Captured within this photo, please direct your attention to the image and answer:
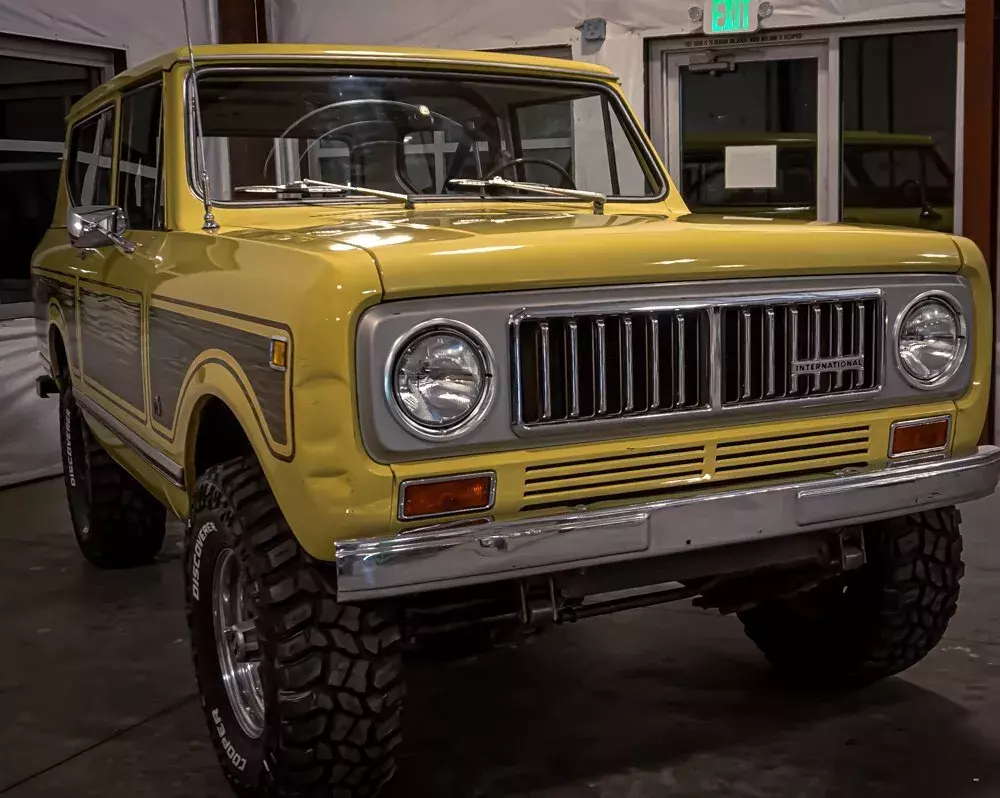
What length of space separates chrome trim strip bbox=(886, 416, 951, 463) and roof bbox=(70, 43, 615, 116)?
62.8 inches

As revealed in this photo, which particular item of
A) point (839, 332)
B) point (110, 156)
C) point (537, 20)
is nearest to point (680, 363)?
point (839, 332)

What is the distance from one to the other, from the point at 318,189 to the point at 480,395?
3.88ft

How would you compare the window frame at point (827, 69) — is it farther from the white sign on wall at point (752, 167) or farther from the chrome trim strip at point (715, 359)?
the chrome trim strip at point (715, 359)

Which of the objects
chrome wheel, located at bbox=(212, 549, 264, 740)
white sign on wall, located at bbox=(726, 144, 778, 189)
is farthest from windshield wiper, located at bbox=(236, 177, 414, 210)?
white sign on wall, located at bbox=(726, 144, 778, 189)

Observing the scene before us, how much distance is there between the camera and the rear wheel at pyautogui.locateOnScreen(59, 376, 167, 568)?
4094 mm

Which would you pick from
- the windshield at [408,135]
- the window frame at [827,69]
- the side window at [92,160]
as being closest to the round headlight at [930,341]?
the windshield at [408,135]

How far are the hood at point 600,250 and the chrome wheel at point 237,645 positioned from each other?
72cm

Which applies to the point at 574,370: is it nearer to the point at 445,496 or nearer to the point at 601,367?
the point at 601,367

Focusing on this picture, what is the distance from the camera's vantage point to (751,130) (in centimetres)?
650

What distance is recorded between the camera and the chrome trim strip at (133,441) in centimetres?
268

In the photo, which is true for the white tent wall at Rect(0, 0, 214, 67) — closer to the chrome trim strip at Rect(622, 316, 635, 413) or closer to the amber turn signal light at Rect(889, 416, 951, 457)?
the chrome trim strip at Rect(622, 316, 635, 413)

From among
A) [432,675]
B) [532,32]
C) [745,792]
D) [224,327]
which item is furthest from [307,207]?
[532,32]

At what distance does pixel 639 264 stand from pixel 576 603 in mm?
729

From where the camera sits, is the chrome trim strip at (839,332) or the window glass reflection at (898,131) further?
the window glass reflection at (898,131)
